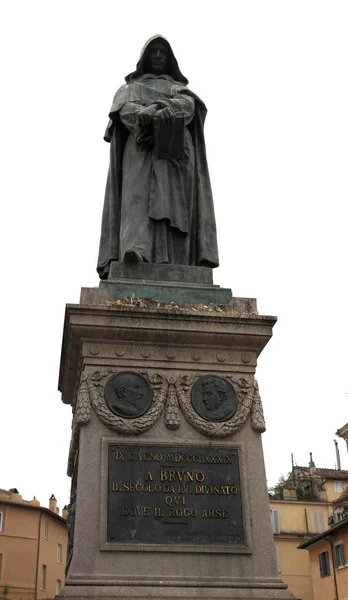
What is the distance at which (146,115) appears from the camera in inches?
A: 385

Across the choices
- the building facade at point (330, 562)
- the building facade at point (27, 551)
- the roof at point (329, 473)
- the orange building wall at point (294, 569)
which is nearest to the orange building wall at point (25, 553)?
the building facade at point (27, 551)

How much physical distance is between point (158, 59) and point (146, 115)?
5.79 ft

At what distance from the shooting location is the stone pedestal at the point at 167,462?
7.25 m

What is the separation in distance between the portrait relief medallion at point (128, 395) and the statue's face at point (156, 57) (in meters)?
5.25

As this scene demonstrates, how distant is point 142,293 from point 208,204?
2115 millimetres

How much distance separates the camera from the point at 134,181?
10.0 metres

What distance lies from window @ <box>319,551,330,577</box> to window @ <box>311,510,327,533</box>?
1203cm

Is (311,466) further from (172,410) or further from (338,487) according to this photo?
(172,410)

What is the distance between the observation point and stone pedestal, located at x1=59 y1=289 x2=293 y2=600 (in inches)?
285

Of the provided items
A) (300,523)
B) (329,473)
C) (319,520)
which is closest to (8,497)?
(300,523)

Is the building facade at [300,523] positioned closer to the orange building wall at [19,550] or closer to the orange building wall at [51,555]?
the orange building wall at [51,555]

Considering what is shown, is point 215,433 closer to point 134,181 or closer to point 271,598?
point 271,598

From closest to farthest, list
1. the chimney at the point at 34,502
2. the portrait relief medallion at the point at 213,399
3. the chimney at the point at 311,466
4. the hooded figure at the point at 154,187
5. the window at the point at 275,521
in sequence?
1. the portrait relief medallion at the point at 213,399
2. the hooded figure at the point at 154,187
3. the window at the point at 275,521
4. the chimney at the point at 34,502
5. the chimney at the point at 311,466

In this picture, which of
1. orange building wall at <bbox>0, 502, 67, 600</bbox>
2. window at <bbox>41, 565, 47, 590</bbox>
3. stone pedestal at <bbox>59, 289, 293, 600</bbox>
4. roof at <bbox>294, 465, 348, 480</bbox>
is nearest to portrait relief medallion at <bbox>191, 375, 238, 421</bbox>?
stone pedestal at <bbox>59, 289, 293, 600</bbox>
